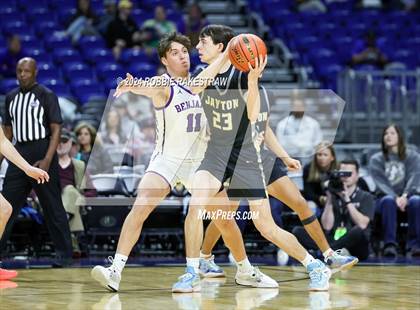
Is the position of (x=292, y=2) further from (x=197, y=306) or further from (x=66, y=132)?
(x=197, y=306)

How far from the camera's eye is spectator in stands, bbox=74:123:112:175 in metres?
11.1

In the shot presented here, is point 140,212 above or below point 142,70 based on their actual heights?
below

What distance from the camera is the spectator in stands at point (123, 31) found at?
16031 millimetres

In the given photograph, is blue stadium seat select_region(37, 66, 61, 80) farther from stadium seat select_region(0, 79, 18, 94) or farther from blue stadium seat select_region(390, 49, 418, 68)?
blue stadium seat select_region(390, 49, 418, 68)

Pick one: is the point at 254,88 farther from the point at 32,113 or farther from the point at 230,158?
the point at 32,113

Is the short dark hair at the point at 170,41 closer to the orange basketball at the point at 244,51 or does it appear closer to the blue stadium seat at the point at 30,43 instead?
the orange basketball at the point at 244,51

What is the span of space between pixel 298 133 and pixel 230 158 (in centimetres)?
516

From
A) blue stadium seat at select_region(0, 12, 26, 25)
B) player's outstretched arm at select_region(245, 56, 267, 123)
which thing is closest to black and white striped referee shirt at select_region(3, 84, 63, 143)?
player's outstretched arm at select_region(245, 56, 267, 123)

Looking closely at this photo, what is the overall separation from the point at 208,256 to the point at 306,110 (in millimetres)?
5497

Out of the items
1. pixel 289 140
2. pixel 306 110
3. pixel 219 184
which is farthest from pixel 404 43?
pixel 219 184

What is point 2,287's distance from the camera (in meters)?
7.56

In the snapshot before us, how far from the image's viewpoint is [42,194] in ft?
31.0

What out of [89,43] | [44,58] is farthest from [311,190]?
[89,43]

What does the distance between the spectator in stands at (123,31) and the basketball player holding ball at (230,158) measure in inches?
349
